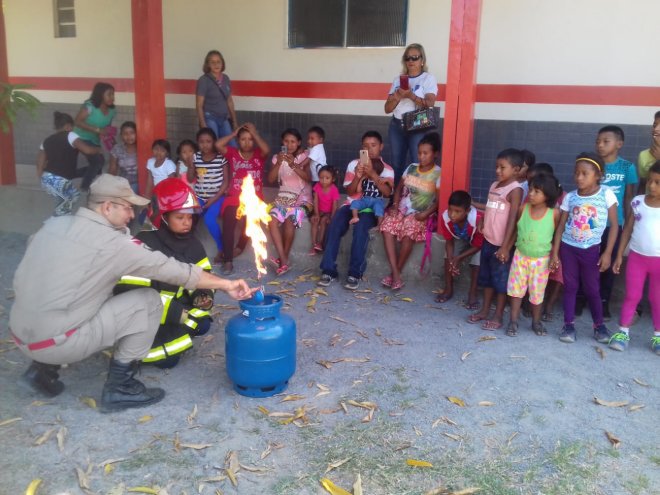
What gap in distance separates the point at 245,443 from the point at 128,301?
1137 millimetres

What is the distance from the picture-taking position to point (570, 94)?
24.4 feet

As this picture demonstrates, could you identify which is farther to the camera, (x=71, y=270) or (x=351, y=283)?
(x=351, y=283)

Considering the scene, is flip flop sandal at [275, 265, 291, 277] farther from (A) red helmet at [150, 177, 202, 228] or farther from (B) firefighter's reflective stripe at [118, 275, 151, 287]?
(B) firefighter's reflective stripe at [118, 275, 151, 287]

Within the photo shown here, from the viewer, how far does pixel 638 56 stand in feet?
23.3

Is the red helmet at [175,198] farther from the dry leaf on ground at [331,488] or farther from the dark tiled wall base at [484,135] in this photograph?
the dark tiled wall base at [484,135]

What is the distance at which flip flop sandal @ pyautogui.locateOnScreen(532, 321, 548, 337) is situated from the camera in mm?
4996

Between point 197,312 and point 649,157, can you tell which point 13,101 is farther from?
point 649,157

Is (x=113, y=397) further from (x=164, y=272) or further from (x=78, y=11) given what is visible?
(x=78, y=11)

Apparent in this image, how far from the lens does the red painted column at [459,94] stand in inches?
218

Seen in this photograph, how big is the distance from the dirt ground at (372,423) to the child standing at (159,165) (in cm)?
264

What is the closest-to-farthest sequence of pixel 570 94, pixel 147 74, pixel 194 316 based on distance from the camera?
pixel 194 316 → pixel 147 74 → pixel 570 94

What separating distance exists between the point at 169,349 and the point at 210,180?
117 inches

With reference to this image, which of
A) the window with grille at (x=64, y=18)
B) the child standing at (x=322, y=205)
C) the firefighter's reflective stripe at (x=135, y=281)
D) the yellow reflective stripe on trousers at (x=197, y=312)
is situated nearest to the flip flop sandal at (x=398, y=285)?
the child standing at (x=322, y=205)

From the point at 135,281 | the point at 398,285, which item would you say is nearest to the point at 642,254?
the point at 398,285
